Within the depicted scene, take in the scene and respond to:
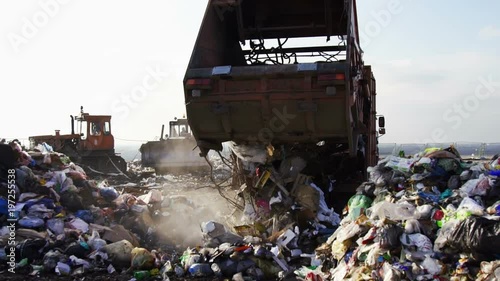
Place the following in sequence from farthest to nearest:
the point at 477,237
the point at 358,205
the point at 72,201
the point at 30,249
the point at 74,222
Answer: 1. the point at 72,201
2. the point at 74,222
3. the point at 358,205
4. the point at 30,249
5. the point at 477,237

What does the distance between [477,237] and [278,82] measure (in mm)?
Result: 2135

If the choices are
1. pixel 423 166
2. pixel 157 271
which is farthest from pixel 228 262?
pixel 423 166

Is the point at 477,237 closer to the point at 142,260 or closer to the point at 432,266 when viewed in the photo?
the point at 432,266

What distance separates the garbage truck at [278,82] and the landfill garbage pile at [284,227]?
0.60 metres

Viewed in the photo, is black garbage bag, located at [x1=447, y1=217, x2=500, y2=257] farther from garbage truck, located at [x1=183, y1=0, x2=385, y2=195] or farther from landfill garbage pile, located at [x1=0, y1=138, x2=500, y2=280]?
garbage truck, located at [x1=183, y1=0, x2=385, y2=195]

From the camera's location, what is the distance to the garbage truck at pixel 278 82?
461 centimetres

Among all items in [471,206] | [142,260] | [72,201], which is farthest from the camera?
[72,201]

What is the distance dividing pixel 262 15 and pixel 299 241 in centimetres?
261


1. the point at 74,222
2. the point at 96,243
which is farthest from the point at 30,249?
the point at 74,222

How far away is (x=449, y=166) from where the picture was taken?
5.12 m

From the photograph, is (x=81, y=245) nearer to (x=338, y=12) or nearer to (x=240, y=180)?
(x=240, y=180)

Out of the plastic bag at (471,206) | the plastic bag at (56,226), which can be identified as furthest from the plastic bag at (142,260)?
the plastic bag at (471,206)

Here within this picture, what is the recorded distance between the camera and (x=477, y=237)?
3434mm

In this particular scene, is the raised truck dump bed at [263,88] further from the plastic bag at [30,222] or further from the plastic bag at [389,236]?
the plastic bag at [30,222]
